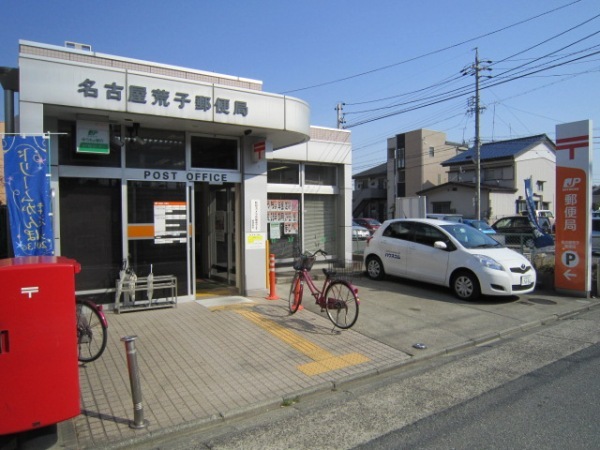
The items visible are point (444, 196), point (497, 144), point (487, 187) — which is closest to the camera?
point (487, 187)

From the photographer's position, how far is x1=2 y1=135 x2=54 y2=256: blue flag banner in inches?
240

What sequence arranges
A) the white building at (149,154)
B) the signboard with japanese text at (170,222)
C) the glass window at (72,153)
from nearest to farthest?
the white building at (149,154) → the glass window at (72,153) → the signboard with japanese text at (170,222)

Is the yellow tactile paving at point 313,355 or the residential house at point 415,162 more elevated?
the residential house at point 415,162

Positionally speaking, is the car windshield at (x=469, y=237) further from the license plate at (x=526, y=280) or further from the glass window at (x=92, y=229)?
the glass window at (x=92, y=229)

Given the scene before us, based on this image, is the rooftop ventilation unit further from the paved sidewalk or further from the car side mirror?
the car side mirror

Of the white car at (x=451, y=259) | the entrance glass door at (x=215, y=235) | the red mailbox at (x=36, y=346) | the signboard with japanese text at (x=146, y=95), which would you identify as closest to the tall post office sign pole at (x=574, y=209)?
the white car at (x=451, y=259)

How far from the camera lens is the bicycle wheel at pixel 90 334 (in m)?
5.28

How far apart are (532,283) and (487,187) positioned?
28.0 m

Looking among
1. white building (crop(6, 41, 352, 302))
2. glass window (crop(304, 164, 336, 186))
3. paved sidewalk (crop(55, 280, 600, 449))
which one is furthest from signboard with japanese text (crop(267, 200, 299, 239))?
paved sidewalk (crop(55, 280, 600, 449))

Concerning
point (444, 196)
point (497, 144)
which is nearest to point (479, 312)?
point (444, 196)

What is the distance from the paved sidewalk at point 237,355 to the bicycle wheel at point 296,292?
21 centimetres

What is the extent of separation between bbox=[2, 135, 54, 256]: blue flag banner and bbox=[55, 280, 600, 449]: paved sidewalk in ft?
5.85

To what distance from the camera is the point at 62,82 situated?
258 inches

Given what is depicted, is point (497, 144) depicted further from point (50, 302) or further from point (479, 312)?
point (50, 302)
